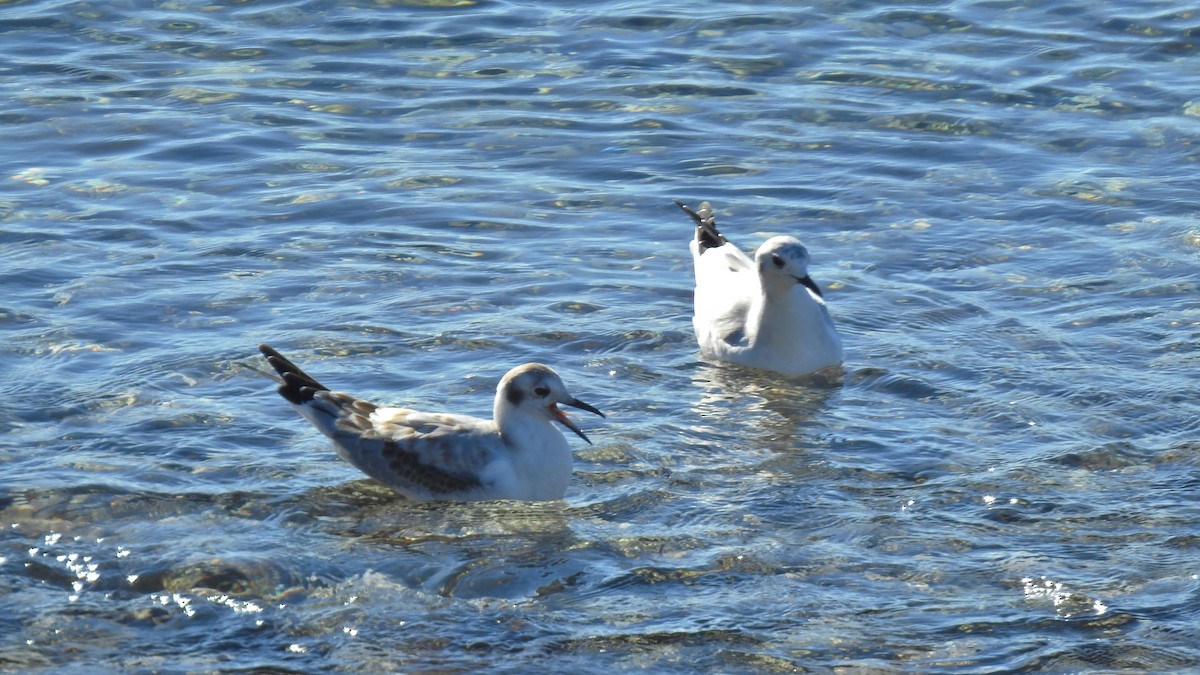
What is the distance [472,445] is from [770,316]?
265 cm

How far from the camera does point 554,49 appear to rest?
16.6 m

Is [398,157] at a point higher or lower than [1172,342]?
higher

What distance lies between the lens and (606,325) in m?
11.0

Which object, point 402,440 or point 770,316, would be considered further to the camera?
point 770,316

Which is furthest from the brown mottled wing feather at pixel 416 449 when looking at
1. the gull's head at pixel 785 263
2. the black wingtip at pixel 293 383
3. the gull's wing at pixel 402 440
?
the gull's head at pixel 785 263

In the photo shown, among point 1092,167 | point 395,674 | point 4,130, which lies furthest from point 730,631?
point 4,130

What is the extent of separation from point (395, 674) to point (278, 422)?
9.61 ft

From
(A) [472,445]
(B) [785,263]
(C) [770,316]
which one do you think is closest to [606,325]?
(C) [770,316]

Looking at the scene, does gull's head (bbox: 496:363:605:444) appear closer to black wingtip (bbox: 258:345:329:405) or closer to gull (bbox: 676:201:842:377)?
black wingtip (bbox: 258:345:329:405)

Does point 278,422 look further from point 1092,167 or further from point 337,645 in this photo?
point 1092,167

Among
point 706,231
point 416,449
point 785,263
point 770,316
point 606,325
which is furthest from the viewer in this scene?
point 706,231

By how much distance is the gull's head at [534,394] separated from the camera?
8.88 m

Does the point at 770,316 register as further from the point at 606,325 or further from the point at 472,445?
the point at 472,445

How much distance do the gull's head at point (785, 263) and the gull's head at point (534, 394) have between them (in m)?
2.25
